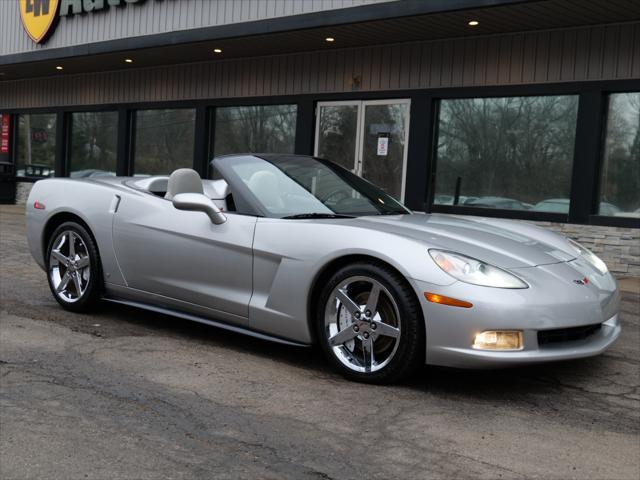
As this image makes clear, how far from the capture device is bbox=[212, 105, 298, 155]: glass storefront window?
1301 centimetres

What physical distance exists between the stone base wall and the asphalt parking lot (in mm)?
4323

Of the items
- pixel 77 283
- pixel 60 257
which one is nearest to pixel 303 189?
pixel 77 283

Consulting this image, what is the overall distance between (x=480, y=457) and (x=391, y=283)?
3.57 ft

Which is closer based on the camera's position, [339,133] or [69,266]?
[69,266]

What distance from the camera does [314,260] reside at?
4.05m

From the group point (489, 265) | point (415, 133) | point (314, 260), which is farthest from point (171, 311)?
point (415, 133)

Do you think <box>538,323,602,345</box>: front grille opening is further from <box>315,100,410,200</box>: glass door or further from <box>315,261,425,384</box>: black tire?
<box>315,100,410,200</box>: glass door

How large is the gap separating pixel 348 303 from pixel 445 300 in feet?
1.92

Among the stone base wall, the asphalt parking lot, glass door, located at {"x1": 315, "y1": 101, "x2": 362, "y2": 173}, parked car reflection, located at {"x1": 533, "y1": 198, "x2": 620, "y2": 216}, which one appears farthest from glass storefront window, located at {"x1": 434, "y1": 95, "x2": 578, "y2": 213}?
the asphalt parking lot

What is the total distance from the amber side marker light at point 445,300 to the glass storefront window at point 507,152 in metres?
6.73

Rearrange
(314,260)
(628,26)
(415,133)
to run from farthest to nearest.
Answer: (415,133)
(628,26)
(314,260)

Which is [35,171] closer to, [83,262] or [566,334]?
[83,262]

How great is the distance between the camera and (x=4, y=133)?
2005 cm

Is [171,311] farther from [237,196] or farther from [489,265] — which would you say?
[489,265]
